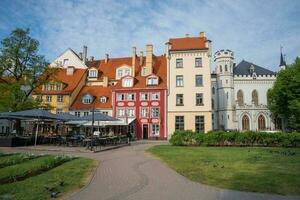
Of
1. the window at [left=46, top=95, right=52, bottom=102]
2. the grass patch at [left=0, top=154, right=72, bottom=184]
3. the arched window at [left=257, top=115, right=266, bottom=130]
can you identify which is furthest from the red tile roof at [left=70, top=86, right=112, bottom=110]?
the grass patch at [left=0, top=154, right=72, bottom=184]

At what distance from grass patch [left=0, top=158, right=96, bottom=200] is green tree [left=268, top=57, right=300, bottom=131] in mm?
41266

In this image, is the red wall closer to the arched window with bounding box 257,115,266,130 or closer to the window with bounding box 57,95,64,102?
the window with bounding box 57,95,64,102

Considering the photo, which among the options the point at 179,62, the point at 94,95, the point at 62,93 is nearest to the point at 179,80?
the point at 179,62

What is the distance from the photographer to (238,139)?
2772cm

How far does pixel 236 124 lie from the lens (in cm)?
6184

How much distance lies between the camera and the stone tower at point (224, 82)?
64688mm

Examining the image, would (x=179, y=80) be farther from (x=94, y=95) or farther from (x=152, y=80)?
(x=94, y=95)

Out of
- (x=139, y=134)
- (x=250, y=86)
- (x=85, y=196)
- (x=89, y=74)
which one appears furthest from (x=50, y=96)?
(x=85, y=196)

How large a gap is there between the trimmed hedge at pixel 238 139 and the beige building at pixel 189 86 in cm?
1675

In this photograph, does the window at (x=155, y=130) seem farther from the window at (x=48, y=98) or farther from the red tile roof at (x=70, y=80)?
the window at (x=48, y=98)

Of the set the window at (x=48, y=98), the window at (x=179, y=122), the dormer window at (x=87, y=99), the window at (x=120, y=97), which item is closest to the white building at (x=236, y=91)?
the window at (x=179, y=122)

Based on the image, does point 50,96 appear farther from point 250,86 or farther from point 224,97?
point 250,86

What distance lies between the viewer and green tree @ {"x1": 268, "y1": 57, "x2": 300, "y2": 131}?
46438mm

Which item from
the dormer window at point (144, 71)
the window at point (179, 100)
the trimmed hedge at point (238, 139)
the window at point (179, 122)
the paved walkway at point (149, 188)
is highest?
the dormer window at point (144, 71)
